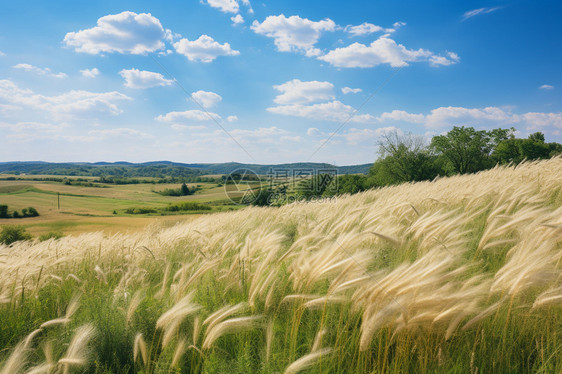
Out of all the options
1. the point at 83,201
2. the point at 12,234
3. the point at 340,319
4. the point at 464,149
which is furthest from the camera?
the point at 464,149

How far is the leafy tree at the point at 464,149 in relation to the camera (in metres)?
51.4

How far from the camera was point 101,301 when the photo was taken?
109 inches

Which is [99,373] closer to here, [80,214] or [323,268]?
[323,268]

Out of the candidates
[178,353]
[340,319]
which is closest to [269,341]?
[340,319]

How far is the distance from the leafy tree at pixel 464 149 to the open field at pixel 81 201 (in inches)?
1663

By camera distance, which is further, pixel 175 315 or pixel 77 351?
pixel 175 315

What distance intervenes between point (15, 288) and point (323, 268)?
10.4 feet

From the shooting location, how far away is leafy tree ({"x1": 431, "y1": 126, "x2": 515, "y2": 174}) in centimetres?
5138

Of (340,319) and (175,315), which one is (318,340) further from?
(175,315)

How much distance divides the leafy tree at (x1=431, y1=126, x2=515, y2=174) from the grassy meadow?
137 ft

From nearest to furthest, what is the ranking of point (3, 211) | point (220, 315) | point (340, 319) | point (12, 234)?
point (340, 319) → point (220, 315) → point (12, 234) → point (3, 211)

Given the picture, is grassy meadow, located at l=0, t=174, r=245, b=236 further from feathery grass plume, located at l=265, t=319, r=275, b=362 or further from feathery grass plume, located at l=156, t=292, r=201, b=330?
feathery grass plume, located at l=265, t=319, r=275, b=362

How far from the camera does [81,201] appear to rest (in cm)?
3416

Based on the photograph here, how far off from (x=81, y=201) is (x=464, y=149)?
60.3 metres
